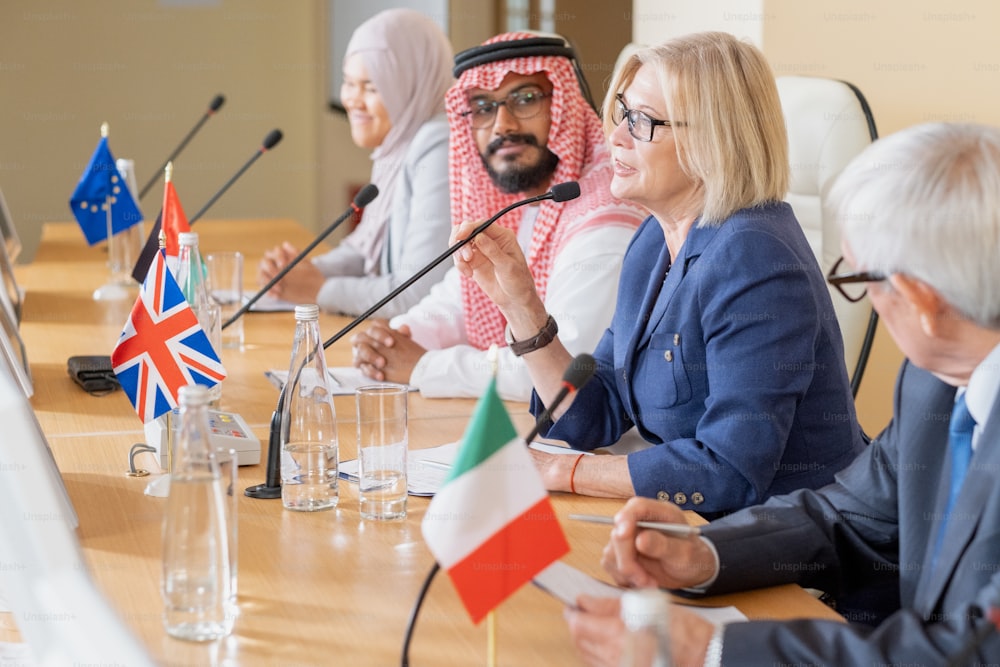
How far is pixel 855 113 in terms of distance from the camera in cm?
241

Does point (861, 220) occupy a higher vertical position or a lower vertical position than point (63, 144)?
higher

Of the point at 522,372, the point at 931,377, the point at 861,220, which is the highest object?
the point at 861,220

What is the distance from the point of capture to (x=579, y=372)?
118cm

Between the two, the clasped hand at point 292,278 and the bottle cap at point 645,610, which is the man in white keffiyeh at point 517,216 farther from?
the bottle cap at point 645,610

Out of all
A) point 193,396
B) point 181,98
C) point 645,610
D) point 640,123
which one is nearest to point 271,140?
point 640,123

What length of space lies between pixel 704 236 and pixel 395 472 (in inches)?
23.7

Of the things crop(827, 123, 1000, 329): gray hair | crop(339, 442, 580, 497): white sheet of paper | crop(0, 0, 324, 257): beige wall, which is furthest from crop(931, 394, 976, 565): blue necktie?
crop(0, 0, 324, 257): beige wall

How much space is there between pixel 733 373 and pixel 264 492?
663mm

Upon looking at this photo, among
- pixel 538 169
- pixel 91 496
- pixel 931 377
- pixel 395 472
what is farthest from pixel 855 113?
pixel 91 496

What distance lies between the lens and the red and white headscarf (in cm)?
240

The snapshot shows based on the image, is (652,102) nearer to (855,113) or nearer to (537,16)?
(855,113)

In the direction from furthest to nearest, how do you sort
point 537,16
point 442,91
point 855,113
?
point 537,16
point 442,91
point 855,113

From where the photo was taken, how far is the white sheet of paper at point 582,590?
4.07 ft

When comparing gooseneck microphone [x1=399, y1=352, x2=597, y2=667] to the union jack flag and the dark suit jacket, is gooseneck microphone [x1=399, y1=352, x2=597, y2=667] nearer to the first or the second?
the dark suit jacket
